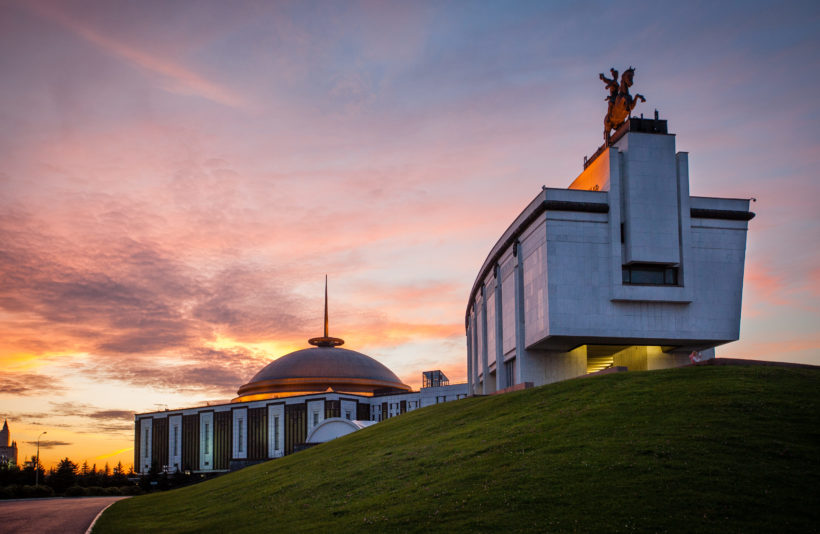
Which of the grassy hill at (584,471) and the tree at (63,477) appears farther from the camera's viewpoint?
the tree at (63,477)

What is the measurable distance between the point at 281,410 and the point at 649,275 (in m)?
72.4

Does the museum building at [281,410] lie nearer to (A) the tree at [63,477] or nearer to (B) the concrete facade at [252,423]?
(B) the concrete facade at [252,423]

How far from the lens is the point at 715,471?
20078 millimetres

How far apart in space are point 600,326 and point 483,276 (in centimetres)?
2339

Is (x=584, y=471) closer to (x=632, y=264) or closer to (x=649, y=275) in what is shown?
(x=632, y=264)

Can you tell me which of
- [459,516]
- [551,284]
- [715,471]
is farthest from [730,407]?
[551,284]

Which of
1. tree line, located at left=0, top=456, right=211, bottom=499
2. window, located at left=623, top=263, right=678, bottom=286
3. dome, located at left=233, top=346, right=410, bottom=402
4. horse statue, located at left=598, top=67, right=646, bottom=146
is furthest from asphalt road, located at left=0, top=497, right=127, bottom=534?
dome, located at left=233, top=346, right=410, bottom=402

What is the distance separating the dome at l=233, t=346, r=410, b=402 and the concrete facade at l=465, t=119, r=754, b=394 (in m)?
72.0

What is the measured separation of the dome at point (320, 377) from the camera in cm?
12425

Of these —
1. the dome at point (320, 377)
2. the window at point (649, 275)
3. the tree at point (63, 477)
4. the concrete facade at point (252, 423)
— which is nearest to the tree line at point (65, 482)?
the tree at point (63, 477)

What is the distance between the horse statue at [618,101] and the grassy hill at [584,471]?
2792 cm

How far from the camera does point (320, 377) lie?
125 m

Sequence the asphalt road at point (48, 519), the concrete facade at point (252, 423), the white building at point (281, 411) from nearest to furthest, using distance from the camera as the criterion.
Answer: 1. the asphalt road at point (48, 519)
2. the concrete facade at point (252, 423)
3. the white building at point (281, 411)

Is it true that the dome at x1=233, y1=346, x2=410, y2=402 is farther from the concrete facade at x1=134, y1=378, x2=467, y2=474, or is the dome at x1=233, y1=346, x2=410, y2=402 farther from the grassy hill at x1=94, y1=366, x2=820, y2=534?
the grassy hill at x1=94, y1=366, x2=820, y2=534
